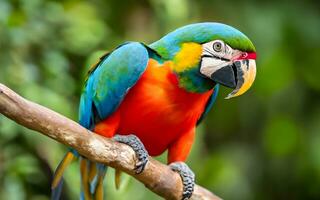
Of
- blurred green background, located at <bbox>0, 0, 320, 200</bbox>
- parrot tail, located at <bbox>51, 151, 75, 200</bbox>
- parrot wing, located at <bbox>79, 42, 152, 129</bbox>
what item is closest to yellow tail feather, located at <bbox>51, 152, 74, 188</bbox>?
parrot tail, located at <bbox>51, 151, 75, 200</bbox>

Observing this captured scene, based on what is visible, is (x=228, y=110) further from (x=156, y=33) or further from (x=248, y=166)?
(x=156, y=33)

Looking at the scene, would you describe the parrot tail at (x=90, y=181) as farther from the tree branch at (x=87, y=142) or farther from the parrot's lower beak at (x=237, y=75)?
the parrot's lower beak at (x=237, y=75)

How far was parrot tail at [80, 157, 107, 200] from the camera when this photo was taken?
235cm

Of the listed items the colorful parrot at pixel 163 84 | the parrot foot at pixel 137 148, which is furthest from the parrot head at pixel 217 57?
the parrot foot at pixel 137 148

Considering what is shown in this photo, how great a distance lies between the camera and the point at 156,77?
2.16 m

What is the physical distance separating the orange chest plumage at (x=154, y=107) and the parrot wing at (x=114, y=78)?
0.14ft

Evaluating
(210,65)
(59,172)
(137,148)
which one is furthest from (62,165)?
(210,65)

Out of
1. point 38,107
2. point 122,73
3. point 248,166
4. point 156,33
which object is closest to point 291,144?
point 248,166

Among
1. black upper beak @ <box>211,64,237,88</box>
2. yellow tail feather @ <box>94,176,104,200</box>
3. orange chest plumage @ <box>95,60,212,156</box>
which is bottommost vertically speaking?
yellow tail feather @ <box>94,176,104,200</box>

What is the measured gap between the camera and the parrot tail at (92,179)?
7.71 ft

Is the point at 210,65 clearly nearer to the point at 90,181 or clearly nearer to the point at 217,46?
the point at 217,46

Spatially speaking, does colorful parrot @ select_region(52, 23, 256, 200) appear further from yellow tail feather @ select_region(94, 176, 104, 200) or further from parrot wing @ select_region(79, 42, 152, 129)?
yellow tail feather @ select_region(94, 176, 104, 200)

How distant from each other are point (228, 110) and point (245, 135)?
18cm

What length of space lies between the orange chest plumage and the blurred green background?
1.36 feet
